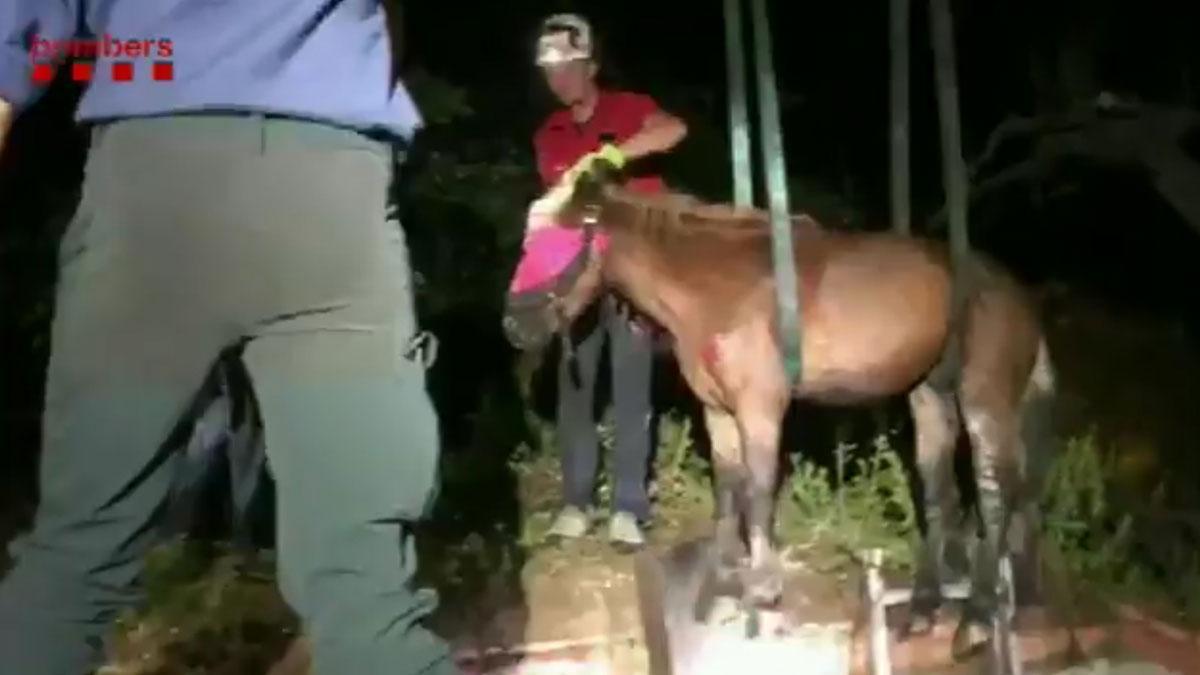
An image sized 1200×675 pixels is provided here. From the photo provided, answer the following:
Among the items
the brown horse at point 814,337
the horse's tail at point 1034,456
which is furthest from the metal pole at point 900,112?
the horse's tail at point 1034,456

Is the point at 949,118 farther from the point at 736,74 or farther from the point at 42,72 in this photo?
the point at 42,72

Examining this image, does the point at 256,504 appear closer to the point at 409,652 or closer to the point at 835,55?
the point at 409,652

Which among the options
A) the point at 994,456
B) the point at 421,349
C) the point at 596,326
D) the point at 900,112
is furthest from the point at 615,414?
the point at 421,349

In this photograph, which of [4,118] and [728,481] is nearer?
[4,118]

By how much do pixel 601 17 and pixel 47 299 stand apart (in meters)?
1.44

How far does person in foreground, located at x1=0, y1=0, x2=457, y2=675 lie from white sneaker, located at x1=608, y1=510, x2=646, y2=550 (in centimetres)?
143

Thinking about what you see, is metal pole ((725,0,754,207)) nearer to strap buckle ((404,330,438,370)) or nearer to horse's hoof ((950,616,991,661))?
horse's hoof ((950,616,991,661))

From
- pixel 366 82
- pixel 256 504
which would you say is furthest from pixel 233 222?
pixel 256 504

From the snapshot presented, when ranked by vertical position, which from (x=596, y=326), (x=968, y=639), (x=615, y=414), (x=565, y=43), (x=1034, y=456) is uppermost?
(x=565, y=43)

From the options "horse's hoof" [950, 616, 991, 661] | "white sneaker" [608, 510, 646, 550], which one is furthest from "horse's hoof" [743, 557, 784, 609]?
"white sneaker" [608, 510, 646, 550]

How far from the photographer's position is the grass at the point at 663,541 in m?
2.51

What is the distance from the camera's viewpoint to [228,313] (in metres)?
1.49

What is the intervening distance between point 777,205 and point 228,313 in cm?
91

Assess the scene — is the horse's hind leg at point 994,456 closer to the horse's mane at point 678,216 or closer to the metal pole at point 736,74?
the horse's mane at point 678,216
